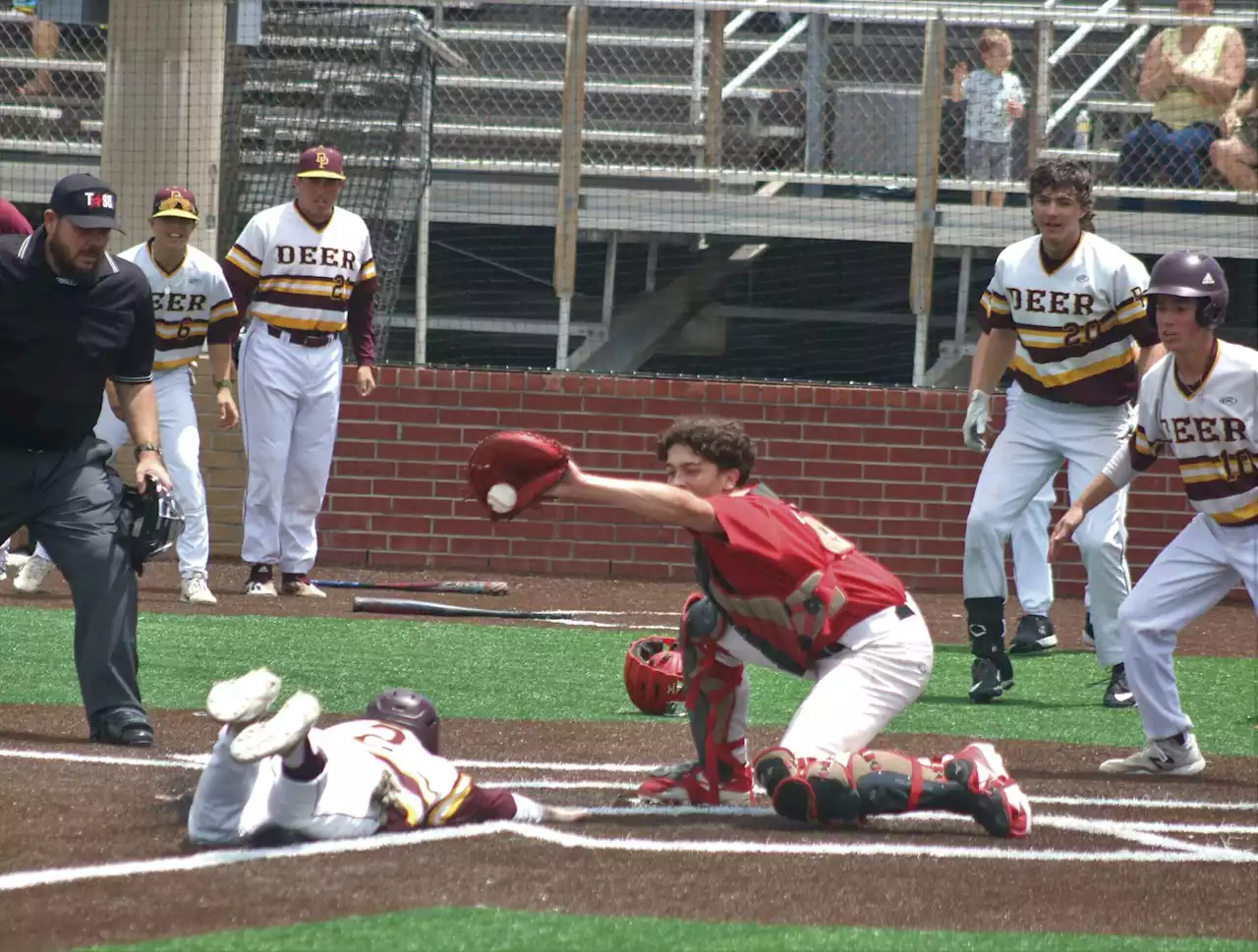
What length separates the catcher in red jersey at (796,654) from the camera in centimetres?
508

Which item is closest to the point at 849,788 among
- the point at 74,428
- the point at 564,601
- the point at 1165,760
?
the point at 1165,760

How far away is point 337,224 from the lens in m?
10.7

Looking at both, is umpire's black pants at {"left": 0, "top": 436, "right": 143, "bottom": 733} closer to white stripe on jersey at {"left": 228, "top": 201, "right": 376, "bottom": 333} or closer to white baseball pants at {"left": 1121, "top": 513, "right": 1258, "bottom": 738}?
white baseball pants at {"left": 1121, "top": 513, "right": 1258, "bottom": 738}

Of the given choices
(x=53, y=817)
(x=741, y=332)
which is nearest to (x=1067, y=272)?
(x=53, y=817)

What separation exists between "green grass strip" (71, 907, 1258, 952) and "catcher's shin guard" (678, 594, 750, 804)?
1334 mm

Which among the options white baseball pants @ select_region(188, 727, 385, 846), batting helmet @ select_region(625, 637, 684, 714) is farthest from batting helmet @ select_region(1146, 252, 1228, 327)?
white baseball pants @ select_region(188, 727, 385, 846)

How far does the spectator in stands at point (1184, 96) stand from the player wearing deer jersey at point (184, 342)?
6.85 metres

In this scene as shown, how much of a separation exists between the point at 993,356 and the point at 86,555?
420cm

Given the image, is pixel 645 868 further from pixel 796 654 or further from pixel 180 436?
pixel 180 436

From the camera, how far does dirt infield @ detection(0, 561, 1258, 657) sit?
10367 millimetres

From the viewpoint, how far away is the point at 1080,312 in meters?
8.32

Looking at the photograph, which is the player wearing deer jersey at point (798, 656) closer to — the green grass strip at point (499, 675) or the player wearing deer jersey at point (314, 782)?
the player wearing deer jersey at point (314, 782)

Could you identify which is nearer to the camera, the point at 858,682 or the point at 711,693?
the point at 858,682

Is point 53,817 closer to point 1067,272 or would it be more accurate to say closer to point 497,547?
point 1067,272
